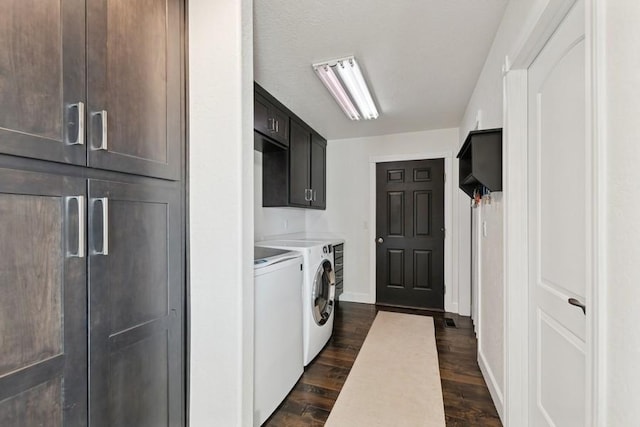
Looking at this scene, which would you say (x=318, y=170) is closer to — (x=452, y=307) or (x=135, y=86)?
(x=452, y=307)

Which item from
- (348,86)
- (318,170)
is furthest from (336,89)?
(318,170)

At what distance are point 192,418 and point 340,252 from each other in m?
2.91

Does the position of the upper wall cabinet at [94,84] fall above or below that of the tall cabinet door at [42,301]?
above

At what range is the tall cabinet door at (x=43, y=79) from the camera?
0.71 metres

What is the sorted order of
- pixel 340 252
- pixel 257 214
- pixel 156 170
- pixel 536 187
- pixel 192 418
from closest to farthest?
pixel 156 170
pixel 192 418
pixel 536 187
pixel 257 214
pixel 340 252

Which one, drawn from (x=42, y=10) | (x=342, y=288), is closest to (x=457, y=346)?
(x=342, y=288)

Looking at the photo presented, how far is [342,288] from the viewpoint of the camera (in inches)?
163

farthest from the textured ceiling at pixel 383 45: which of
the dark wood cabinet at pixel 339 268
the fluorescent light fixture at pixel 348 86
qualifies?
the dark wood cabinet at pixel 339 268

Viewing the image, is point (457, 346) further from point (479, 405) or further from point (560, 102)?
point (560, 102)

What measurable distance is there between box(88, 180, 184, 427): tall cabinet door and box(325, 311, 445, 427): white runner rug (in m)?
1.05

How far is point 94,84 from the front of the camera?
0.89 m

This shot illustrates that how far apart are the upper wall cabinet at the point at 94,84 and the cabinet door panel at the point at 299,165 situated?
73.5 inches

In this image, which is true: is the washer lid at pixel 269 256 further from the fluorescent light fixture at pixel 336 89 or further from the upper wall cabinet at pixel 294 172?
the fluorescent light fixture at pixel 336 89

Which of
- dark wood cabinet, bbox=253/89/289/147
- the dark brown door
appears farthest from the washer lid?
the dark brown door
